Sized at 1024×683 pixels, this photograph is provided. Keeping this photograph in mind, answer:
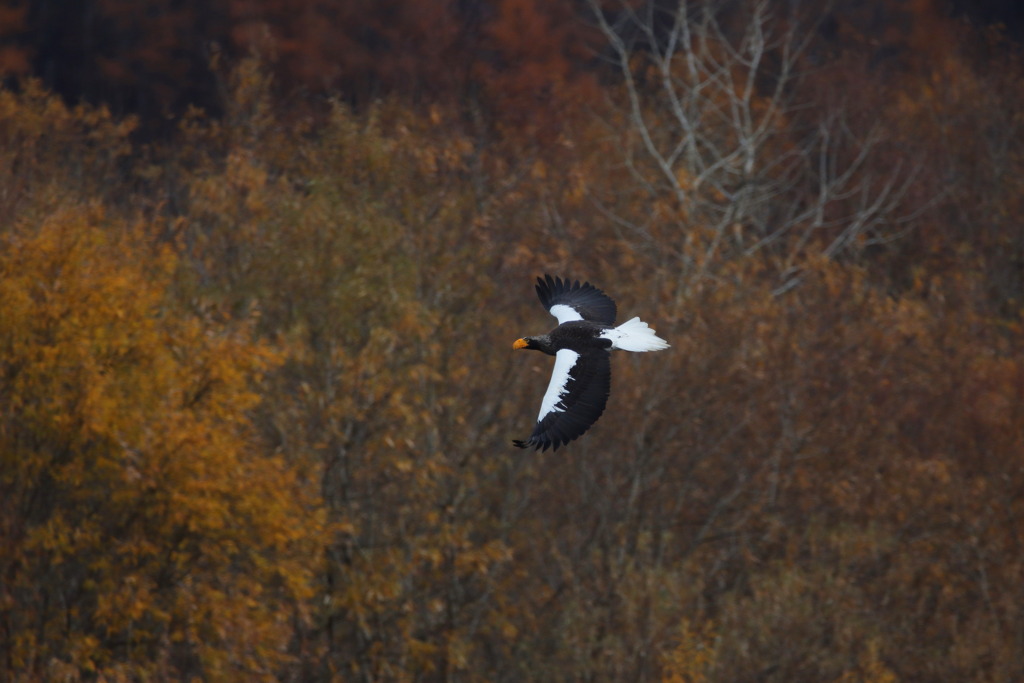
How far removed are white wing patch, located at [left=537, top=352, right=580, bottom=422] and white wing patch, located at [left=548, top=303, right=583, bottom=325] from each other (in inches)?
54.4

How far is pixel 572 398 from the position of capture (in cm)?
1296

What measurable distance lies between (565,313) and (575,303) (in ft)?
1.19

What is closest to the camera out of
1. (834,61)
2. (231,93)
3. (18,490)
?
(18,490)

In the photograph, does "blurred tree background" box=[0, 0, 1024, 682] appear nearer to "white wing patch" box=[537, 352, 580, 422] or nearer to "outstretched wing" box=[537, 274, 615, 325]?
"outstretched wing" box=[537, 274, 615, 325]

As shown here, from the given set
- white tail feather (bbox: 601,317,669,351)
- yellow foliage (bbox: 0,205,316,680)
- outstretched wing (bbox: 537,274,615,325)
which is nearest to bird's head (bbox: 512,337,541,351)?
white tail feather (bbox: 601,317,669,351)

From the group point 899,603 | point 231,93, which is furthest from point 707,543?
point 231,93

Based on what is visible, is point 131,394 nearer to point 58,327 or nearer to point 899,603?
point 58,327

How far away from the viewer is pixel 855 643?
22562mm

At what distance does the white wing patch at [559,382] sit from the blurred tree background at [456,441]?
8892 mm

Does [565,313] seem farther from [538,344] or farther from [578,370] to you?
[578,370]

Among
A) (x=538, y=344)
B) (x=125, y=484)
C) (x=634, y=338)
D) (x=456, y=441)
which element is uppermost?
(x=634, y=338)

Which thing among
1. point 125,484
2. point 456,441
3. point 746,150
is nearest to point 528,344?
point 125,484

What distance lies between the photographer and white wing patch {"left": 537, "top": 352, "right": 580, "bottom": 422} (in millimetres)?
12875

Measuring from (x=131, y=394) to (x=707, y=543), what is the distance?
33.9 feet
